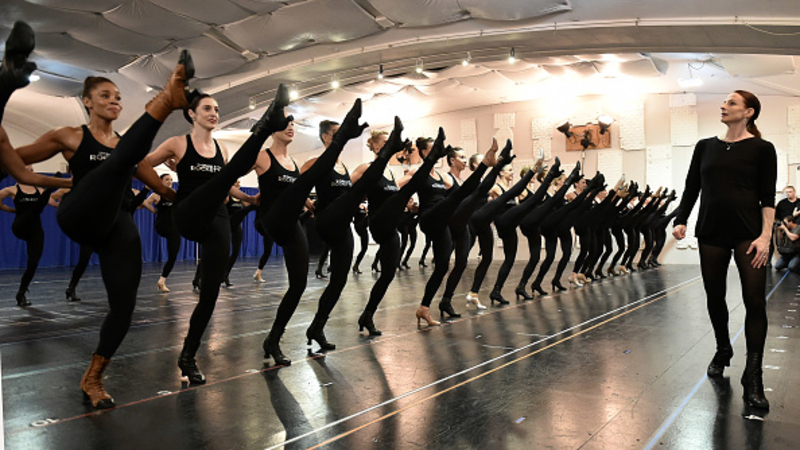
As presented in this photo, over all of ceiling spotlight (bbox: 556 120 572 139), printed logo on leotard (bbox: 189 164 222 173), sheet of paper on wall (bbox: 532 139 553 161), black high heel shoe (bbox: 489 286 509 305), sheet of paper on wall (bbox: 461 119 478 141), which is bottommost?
black high heel shoe (bbox: 489 286 509 305)

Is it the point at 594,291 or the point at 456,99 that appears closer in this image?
the point at 594,291

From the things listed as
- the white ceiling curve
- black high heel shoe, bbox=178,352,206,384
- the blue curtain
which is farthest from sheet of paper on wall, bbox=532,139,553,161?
black high heel shoe, bbox=178,352,206,384

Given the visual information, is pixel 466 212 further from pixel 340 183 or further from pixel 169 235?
pixel 169 235

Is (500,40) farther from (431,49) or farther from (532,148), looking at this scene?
(532,148)

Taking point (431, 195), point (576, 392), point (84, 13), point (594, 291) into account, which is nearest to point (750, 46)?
point (594, 291)

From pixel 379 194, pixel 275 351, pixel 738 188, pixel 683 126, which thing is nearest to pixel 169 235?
pixel 379 194

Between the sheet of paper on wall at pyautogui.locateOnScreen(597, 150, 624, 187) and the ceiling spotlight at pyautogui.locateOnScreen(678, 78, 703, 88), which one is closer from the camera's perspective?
the ceiling spotlight at pyautogui.locateOnScreen(678, 78, 703, 88)

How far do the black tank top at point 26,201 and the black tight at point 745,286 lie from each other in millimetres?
6037

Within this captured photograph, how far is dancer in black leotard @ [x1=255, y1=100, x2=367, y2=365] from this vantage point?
118 inches

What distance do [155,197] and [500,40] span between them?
558cm

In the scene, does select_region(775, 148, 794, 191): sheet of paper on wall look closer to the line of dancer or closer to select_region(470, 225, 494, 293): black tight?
select_region(470, 225, 494, 293): black tight

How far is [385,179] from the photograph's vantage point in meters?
4.01

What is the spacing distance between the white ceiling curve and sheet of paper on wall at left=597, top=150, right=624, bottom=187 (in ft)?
6.19

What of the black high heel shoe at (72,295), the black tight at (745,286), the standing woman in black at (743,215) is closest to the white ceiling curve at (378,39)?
the black high heel shoe at (72,295)
